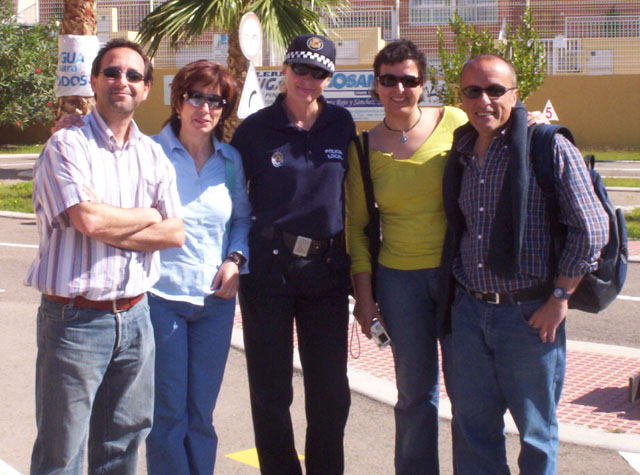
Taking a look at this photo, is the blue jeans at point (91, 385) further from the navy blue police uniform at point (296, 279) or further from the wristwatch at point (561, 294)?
the wristwatch at point (561, 294)

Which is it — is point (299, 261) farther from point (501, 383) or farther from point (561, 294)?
point (561, 294)

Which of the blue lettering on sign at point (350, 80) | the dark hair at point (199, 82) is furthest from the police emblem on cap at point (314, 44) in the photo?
the blue lettering on sign at point (350, 80)

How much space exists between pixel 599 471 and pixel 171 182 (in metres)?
2.65

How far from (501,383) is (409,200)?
887 mm

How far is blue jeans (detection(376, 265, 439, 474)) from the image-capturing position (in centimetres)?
374

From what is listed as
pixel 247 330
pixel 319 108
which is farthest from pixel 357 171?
pixel 247 330

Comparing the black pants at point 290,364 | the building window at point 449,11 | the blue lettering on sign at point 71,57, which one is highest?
the building window at point 449,11

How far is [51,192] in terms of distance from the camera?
119 inches

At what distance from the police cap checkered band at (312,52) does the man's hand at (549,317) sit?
1.38 meters

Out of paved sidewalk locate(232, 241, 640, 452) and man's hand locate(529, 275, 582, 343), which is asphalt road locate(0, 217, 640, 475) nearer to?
paved sidewalk locate(232, 241, 640, 452)

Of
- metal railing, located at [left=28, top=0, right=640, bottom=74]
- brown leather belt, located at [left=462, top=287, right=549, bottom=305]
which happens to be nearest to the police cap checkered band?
brown leather belt, located at [left=462, top=287, right=549, bottom=305]

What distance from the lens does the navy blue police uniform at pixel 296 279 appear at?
374 cm

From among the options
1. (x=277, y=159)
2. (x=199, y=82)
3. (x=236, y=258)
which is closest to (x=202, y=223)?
(x=236, y=258)

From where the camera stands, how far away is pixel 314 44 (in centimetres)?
379
